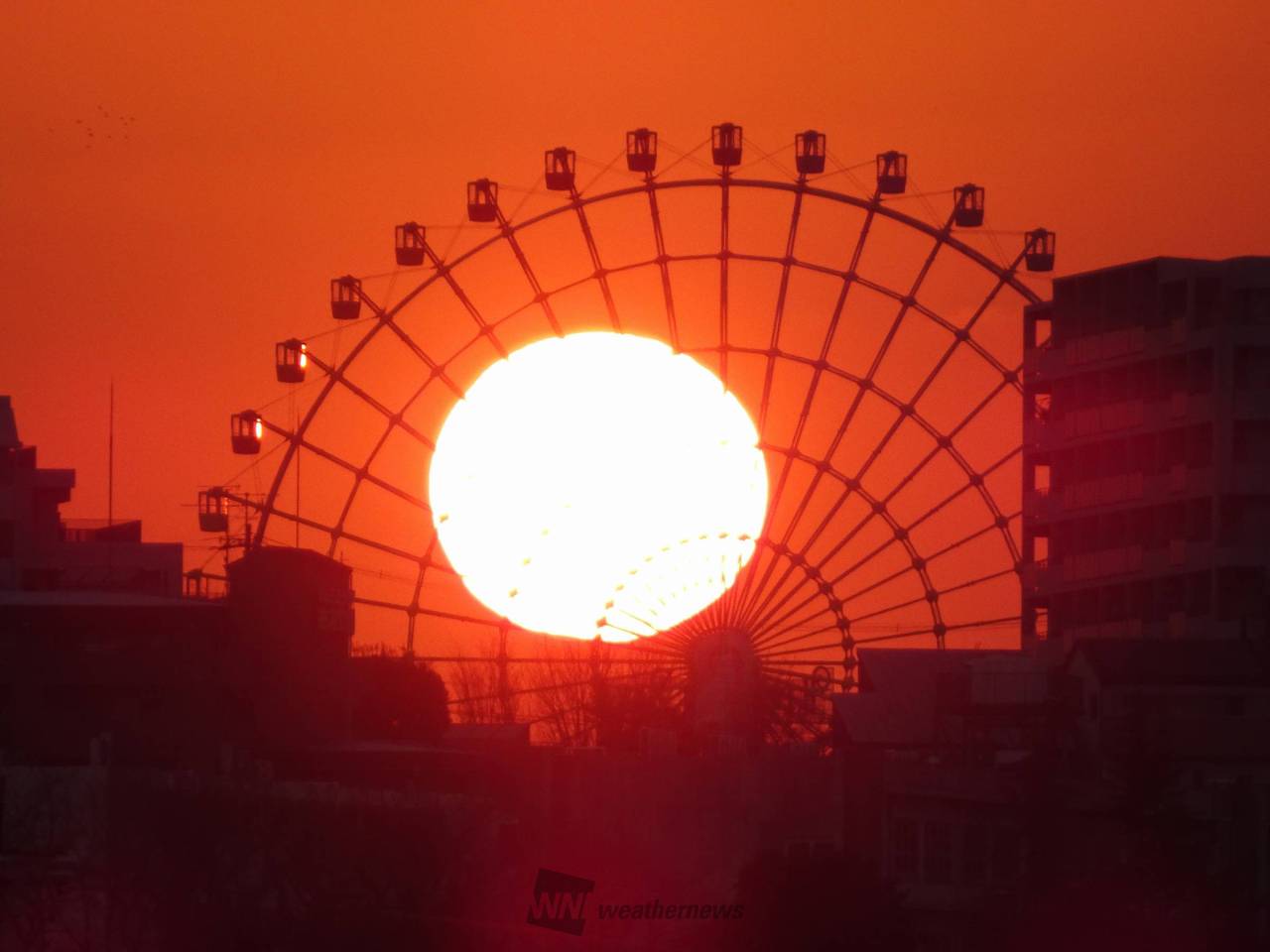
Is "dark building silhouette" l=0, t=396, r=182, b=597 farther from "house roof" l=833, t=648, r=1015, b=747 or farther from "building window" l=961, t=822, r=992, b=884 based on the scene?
"building window" l=961, t=822, r=992, b=884

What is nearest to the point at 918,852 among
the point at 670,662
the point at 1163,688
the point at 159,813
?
the point at 1163,688

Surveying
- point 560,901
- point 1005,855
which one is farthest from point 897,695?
point 560,901

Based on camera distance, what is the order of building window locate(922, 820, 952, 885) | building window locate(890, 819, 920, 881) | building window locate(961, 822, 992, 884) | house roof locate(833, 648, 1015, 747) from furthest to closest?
house roof locate(833, 648, 1015, 747)
building window locate(890, 819, 920, 881)
building window locate(922, 820, 952, 885)
building window locate(961, 822, 992, 884)

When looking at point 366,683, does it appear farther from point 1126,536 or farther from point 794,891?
point 794,891

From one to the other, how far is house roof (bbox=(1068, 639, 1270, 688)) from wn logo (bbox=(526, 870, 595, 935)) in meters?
11.6

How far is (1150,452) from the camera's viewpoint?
71.9m

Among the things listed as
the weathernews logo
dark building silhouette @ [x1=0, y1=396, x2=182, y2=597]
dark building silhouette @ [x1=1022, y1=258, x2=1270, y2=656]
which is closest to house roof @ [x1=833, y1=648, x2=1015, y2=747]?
dark building silhouette @ [x1=1022, y1=258, x2=1270, y2=656]

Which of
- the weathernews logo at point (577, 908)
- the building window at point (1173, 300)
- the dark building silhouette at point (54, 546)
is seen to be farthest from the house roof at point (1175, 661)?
the dark building silhouette at point (54, 546)

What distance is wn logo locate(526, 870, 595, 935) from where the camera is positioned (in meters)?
52.4

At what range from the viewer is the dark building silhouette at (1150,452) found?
225 feet

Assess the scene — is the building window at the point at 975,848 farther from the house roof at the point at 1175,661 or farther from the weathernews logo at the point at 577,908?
the weathernews logo at the point at 577,908

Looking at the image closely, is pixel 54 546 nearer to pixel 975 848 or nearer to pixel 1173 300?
pixel 1173 300

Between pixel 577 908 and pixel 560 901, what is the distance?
50cm

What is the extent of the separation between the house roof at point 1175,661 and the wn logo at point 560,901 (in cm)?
1161
